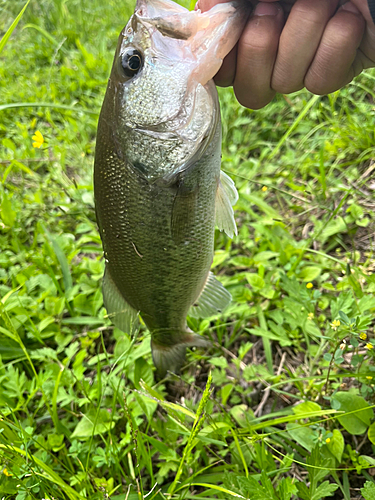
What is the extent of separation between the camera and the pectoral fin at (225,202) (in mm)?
1764

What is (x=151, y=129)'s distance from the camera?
61.8 inches

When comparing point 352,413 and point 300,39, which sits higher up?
point 300,39

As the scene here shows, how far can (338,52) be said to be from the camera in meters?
1.59

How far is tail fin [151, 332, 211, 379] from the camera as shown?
199 cm

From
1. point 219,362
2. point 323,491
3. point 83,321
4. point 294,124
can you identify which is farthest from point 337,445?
point 294,124

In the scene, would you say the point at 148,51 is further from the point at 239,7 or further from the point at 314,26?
the point at 314,26

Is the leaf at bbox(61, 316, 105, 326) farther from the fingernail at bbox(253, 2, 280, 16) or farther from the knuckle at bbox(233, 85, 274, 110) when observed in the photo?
the fingernail at bbox(253, 2, 280, 16)

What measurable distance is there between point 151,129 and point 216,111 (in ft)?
0.94

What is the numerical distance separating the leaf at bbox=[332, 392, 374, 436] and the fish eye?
169 cm

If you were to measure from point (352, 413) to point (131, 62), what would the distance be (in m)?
1.83

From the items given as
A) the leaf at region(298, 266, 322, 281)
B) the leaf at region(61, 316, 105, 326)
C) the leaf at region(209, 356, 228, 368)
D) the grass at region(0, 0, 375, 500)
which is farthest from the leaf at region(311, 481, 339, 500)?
the leaf at region(61, 316, 105, 326)

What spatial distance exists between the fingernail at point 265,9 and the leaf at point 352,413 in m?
1.72

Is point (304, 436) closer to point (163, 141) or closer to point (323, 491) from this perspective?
point (323, 491)

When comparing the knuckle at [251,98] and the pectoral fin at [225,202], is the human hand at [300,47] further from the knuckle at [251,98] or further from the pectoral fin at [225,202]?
the pectoral fin at [225,202]
